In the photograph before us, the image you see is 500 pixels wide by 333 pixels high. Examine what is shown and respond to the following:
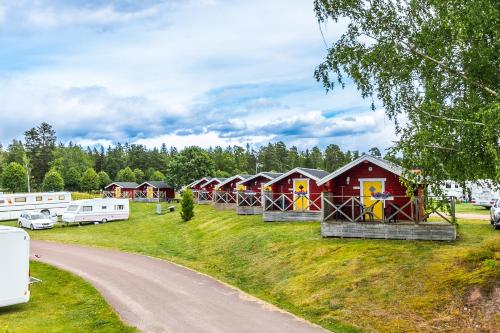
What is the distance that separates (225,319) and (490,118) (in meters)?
9.18

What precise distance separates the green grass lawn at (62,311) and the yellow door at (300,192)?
1605 cm

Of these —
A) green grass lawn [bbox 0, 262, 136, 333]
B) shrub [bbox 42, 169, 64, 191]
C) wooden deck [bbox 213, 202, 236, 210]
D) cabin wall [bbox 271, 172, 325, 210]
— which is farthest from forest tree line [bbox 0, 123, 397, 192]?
green grass lawn [bbox 0, 262, 136, 333]

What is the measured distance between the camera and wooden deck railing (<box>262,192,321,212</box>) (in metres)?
28.8

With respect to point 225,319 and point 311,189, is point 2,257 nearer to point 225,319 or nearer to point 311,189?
point 225,319

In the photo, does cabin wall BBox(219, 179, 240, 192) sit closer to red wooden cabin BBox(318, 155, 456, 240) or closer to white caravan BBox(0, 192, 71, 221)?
white caravan BBox(0, 192, 71, 221)

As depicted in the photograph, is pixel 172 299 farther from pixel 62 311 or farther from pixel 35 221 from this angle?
pixel 35 221

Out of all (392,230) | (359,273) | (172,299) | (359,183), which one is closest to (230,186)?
(359,183)

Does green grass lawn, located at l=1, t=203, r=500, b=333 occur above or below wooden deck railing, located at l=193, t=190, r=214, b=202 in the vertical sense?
below

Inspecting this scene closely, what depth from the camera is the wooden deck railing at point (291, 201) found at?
2880 cm

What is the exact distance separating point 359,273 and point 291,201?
14938 mm

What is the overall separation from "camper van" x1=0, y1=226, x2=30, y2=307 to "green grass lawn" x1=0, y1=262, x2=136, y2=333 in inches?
22.1

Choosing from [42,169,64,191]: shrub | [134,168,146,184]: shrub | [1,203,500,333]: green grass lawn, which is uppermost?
[134,168,146,184]: shrub

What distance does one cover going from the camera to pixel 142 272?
65.3ft

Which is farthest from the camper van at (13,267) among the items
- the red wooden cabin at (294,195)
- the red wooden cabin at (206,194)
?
the red wooden cabin at (206,194)
